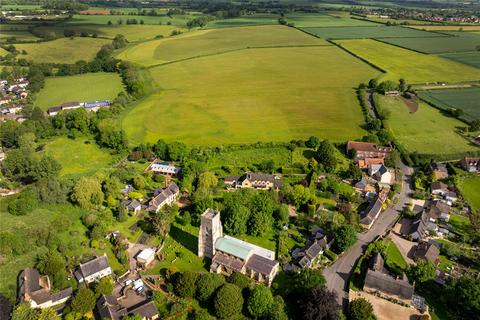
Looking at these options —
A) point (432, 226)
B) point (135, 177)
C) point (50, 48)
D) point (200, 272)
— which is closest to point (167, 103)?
point (135, 177)

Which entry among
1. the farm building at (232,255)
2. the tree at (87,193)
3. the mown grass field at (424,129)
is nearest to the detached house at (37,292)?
the tree at (87,193)

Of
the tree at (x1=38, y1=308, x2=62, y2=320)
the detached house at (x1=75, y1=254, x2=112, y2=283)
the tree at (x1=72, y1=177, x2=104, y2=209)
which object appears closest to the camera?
the tree at (x1=38, y1=308, x2=62, y2=320)

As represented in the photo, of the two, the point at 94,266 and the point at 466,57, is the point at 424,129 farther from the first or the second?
the point at 466,57

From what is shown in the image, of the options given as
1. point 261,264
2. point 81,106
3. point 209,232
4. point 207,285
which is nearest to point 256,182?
point 209,232

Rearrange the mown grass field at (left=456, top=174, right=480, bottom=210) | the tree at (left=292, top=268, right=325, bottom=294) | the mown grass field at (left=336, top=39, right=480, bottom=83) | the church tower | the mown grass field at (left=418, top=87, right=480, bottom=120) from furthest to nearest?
1. the mown grass field at (left=336, top=39, right=480, bottom=83)
2. the mown grass field at (left=418, top=87, right=480, bottom=120)
3. the mown grass field at (left=456, top=174, right=480, bottom=210)
4. the church tower
5. the tree at (left=292, top=268, right=325, bottom=294)

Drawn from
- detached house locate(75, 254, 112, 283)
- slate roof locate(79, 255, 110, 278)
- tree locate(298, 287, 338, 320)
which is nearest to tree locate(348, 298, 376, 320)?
tree locate(298, 287, 338, 320)

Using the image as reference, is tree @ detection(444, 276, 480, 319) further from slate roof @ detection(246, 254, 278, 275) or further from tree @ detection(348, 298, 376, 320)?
slate roof @ detection(246, 254, 278, 275)

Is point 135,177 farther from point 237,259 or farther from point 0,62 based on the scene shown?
point 0,62
